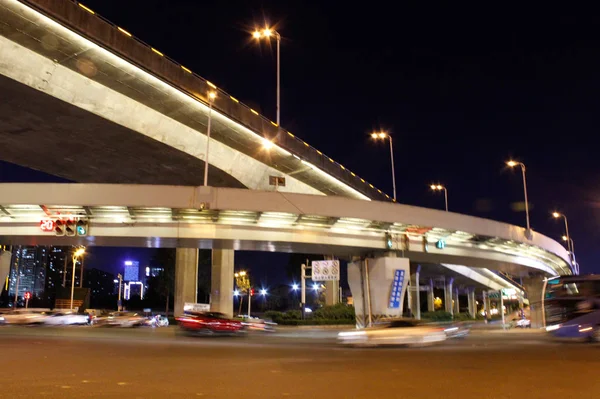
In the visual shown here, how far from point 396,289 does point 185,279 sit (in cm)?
2378

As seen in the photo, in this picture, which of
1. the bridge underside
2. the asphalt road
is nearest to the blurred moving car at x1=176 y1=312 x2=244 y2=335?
the asphalt road

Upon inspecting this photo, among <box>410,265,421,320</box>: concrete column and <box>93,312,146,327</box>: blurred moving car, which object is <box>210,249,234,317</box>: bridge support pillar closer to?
<box>93,312,146,327</box>: blurred moving car

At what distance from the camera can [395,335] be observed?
1902 centimetres

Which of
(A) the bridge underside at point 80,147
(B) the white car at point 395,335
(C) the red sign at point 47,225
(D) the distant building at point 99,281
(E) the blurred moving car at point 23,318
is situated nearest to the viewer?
(B) the white car at point 395,335

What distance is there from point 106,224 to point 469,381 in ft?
68.3

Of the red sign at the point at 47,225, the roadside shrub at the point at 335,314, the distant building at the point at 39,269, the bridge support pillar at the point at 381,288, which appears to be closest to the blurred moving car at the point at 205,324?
the red sign at the point at 47,225

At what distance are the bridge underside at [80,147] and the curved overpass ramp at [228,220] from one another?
433 cm

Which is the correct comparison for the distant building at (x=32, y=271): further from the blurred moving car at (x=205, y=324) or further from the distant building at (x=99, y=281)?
the blurred moving car at (x=205, y=324)

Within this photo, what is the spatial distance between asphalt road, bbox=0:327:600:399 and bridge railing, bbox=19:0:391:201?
1455cm

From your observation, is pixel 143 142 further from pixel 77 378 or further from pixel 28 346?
pixel 77 378

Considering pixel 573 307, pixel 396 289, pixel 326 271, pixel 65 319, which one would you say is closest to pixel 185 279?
pixel 65 319

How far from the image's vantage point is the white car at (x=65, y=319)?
42.0 metres

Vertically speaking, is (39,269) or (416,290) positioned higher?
(39,269)

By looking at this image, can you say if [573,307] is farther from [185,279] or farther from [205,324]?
[185,279]
